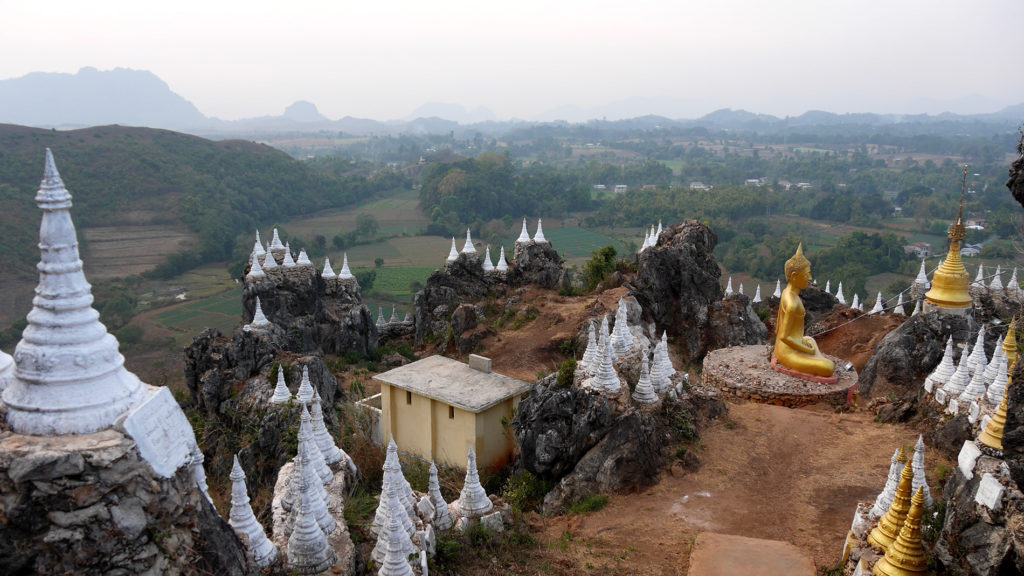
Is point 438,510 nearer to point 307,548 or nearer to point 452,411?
point 307,548

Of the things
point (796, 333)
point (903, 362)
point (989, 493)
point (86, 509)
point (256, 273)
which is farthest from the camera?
point (256, 273)

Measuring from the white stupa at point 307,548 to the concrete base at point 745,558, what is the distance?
5.71 m

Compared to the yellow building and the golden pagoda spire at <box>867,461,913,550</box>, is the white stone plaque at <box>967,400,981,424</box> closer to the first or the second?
the golden pagoda spire at <box>867,461,913,550</box>

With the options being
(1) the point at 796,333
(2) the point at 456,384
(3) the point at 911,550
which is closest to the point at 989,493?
(3) the point at 911,550

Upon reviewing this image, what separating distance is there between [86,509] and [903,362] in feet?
69.1

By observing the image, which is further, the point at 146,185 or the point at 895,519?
the point at 146,185

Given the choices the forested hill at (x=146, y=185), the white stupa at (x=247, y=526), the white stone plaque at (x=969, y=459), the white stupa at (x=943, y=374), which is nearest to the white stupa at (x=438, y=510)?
the white stupa at (x=247, y=526)

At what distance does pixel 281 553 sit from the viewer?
8133mm

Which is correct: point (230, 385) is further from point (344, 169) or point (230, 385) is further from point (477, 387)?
point (344, 169)

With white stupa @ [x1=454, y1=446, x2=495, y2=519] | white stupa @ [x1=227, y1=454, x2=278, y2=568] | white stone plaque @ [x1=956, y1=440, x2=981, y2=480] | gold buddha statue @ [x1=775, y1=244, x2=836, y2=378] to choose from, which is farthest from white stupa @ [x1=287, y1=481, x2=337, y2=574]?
gold buddha statue @ [x1=775, y1=244, x2=836, y2=378]

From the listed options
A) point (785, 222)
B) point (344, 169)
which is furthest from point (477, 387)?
point (344, 169)

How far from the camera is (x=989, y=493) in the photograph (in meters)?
7.06

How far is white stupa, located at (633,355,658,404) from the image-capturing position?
49.8ft

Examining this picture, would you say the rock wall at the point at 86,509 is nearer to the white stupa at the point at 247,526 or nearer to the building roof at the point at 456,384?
the white stupa at the point at 247,526
